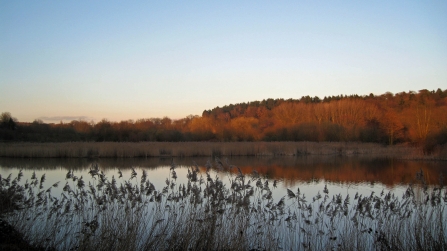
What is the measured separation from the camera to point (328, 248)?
16.6 ft

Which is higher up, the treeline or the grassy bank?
the treeline

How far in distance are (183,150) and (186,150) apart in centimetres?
24

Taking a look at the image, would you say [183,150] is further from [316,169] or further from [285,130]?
[285,130]

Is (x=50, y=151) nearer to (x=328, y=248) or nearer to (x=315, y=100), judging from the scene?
(x=328, y=248)

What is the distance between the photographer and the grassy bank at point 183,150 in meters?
23.8

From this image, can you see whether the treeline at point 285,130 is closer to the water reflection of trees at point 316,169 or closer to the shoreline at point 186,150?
the shoreline at point 186,150

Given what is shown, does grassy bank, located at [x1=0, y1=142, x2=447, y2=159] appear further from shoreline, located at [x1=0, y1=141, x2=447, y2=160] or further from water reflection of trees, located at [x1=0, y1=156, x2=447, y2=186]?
water reflection of trees, located at [x1=0, y1=156, x2=447, y2=186]

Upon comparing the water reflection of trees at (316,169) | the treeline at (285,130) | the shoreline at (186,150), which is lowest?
the water reflection of trees at (316,169)

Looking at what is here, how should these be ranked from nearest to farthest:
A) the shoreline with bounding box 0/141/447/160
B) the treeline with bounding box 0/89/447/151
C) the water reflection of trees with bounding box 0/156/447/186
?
the water reflection of trees with bounding box 0/156/447/186 < the shoreline with bounding box 0/141/447/160 < the treeline with bounding box 0/89/447/151

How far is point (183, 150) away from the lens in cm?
2617

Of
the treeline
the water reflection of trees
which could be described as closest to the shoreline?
the water reflection of trees

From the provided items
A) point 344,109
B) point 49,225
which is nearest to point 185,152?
point 49,225

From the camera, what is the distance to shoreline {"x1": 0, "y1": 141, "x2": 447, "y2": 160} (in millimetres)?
23797

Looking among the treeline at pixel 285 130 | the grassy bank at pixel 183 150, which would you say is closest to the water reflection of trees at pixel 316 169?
the grassy bank at pixel 183 150
